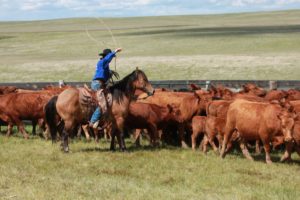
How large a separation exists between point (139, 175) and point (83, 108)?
11.1 ft

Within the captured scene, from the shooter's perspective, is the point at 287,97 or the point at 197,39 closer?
the point at 287,97

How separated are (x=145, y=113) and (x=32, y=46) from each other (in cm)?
4691

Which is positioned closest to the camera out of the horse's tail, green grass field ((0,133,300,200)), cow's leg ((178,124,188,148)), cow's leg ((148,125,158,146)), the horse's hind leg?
green grass field ((0,133,300,200))

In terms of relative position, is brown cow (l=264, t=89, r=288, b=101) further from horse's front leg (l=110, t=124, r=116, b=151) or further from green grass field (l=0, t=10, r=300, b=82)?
green grass field (l=0, t=10, r=300, b=82)

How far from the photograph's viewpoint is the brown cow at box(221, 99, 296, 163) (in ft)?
37.1

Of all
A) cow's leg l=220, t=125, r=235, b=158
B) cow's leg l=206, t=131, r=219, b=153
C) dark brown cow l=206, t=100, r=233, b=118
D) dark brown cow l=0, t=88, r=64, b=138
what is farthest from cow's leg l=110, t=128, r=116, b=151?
dark brown cow l=0, t=88, r=64, b=138

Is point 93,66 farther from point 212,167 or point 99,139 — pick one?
point 212,167

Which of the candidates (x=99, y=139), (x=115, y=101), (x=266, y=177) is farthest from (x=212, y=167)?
(x=99, y=139)

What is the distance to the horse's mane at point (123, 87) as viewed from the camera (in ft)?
44.7

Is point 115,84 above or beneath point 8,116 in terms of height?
above

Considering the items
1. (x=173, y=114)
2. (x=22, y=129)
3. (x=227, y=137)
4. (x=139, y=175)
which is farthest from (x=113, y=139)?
(x=22, y=129)

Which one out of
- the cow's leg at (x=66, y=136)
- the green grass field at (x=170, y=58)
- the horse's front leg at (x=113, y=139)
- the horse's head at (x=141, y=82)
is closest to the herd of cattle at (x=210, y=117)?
the horse's head at (x=141, y=82)

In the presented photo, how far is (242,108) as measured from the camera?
12.2 metres

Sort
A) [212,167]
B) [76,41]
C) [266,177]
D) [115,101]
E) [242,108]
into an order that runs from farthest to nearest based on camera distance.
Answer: [76,41]
[115,101]
[242,108]
[212,167]
[266,177]
